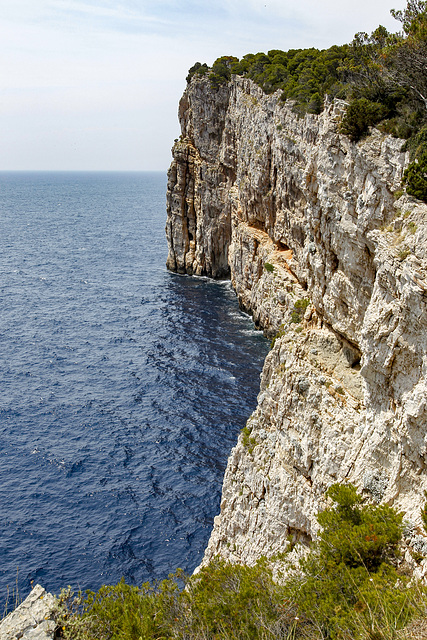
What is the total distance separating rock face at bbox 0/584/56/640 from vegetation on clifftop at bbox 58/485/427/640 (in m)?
0.50

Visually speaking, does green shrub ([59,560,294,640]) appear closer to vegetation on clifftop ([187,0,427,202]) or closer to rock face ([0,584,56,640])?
Answer: rock face ([0,584,56,640])

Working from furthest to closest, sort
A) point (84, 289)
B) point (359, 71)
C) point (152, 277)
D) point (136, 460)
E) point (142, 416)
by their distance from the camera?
point (152, 277) → point (84, 289) → point (142, 416) → point (136, 460) → point (359, 71)

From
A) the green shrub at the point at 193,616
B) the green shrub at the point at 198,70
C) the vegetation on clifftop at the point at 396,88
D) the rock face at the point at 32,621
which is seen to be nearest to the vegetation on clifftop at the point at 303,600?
the green shrub at the point at 193,616

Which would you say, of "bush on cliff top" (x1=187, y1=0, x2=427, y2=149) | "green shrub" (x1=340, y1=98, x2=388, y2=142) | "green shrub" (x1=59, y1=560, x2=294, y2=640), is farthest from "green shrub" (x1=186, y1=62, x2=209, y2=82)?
"green shrub" (x1=59, y1=560, x2=294, y2=640)

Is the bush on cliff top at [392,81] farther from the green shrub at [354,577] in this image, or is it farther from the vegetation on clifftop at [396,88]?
the green shrub at [354,577]

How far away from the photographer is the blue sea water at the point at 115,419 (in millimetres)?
38219

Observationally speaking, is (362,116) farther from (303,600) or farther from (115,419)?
(115,419)

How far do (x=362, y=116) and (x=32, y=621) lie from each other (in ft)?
89.2

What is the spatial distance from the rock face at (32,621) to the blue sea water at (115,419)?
17.3 m

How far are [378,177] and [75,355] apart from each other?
50.3 meters

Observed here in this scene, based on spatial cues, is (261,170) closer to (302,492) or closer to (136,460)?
(136,460)

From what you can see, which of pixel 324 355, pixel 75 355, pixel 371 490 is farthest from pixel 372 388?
pixel 75 355

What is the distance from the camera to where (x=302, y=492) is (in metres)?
27.3

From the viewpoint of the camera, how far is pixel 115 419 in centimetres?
5328
